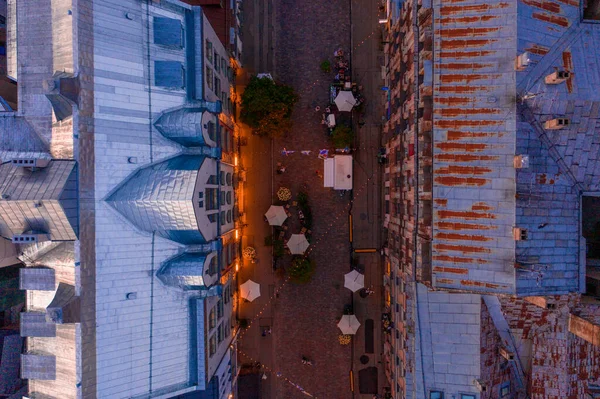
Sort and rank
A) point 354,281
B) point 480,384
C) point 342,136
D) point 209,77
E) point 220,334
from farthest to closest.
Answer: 1. point 354,281
2. point 342,136
3. point 220,334
4. point 209,77
5. point 480,384

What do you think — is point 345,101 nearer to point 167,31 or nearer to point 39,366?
point 167,31

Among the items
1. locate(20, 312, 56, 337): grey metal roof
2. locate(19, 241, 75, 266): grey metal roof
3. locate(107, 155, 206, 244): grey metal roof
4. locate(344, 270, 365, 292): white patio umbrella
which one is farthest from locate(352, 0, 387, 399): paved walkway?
locate(20, 312, 56, 337): grey metal roof

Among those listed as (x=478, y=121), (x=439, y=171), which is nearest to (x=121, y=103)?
(x=439, y=171)

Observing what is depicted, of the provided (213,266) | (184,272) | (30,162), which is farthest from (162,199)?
(30,162)

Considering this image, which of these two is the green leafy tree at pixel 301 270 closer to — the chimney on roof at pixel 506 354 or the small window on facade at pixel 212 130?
the small window on facade at pixel 212 130

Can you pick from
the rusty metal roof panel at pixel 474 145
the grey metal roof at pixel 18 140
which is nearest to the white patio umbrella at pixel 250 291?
the rusty metal roof panel at pixel 474 145

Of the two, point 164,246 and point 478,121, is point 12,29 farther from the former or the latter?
point 478,121
